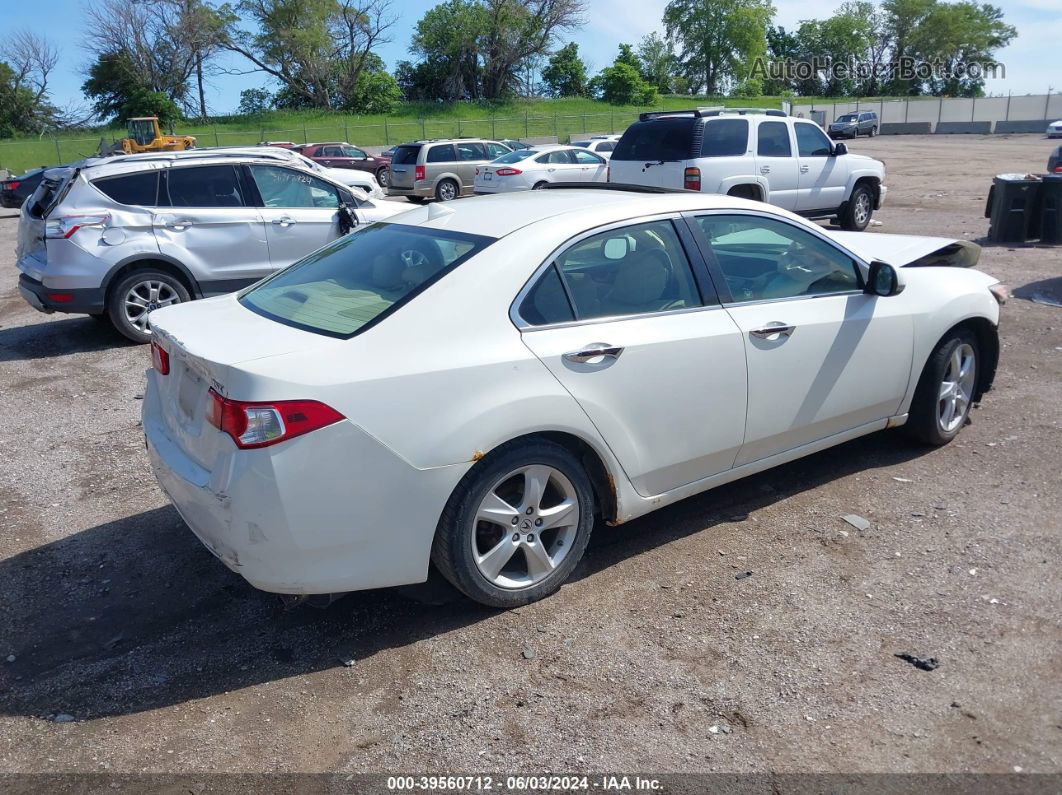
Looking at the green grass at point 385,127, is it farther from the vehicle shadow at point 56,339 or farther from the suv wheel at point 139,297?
the suv wheel at point 139,297

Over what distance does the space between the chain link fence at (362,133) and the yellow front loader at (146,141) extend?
6448 millimetres

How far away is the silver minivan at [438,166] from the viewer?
2492cm

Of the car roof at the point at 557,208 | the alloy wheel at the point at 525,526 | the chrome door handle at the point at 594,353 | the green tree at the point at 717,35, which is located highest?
the green tree at the point at 717,35

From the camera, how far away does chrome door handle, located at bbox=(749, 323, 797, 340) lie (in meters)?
4.34

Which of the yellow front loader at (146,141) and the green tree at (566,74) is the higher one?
the green tree at (566,74)

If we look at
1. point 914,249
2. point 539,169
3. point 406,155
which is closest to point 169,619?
point 914,249

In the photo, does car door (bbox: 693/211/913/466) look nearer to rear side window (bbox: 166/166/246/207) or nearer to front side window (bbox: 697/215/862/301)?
front side window (bbox: 697/215/862/301)

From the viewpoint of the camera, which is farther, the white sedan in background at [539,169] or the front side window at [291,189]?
the white sedan in background at [539,169]

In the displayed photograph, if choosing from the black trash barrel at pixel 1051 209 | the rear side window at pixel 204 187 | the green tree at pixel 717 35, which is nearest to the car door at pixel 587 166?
the black trash barrel at pixel 1051 209

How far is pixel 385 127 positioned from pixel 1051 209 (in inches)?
1903

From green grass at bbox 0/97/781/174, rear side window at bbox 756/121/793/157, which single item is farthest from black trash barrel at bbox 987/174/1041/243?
green grass at bbox 0/97/781/174

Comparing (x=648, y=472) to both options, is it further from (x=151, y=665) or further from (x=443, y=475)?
(x=151, y=665)

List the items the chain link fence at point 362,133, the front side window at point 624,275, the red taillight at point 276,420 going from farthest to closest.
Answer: the chain link fence at point 362,133 → the front side window at point 624,275 → the red taillight at point 276,420

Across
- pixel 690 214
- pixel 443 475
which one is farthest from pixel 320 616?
pixel 690 214
